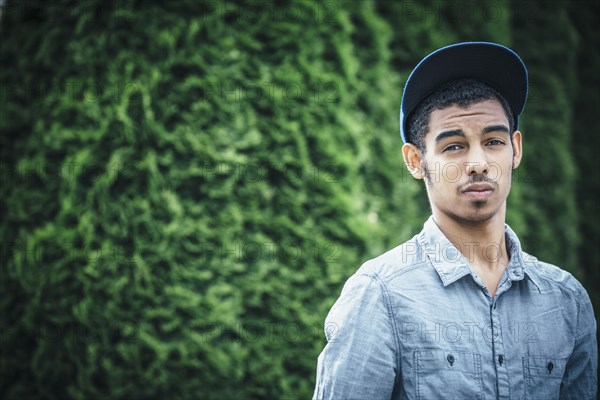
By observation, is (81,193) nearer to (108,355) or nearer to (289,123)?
(108,355)

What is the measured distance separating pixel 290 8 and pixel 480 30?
8.63 feet

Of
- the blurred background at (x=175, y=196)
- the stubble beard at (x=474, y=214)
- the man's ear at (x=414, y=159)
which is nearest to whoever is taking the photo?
the stubble beard at (x=474, y=214)

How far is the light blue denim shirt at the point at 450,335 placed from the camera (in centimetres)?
143

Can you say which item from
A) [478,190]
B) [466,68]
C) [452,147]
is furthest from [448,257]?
[466,68]

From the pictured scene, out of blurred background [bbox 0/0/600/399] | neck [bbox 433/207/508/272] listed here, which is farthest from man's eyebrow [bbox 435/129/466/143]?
blurred background [bbox 0/0/600/399]

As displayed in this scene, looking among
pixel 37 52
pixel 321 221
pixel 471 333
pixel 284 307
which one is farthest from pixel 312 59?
pixel 471 333

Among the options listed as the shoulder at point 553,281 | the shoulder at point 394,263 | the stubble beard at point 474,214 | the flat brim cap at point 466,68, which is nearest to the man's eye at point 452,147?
the stubble beard at point 474,214

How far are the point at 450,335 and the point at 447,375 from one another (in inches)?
4.9

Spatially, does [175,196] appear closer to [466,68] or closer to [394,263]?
[394,263]

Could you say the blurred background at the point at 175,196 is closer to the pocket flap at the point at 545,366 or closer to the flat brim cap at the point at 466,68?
the flat brim cap at the point at 466,68

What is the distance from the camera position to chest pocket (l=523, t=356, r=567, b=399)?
1.50 meters

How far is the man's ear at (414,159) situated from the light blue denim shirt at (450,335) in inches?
10.7

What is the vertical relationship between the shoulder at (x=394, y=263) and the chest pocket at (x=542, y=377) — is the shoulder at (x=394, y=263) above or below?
above

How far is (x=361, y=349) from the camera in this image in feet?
4.66
